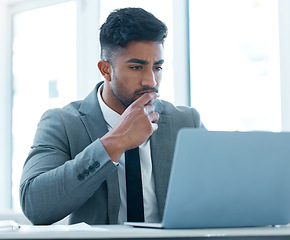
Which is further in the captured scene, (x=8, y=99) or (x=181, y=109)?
(x=8, y=99)

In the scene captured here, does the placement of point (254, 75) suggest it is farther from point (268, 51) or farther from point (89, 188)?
point (89, 188)

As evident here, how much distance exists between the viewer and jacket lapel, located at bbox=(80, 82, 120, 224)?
5.28 ft

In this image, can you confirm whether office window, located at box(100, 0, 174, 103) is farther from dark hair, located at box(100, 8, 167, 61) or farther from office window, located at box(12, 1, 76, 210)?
dark hair, located at box(100, 8, 167, 61)

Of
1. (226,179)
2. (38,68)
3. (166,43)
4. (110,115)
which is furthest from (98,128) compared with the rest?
(38,68)

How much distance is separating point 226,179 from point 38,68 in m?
2.87

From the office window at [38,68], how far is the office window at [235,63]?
3.31ft

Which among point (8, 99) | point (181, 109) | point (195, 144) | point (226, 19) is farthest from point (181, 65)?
point (195, 144)

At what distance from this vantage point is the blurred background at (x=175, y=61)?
8.55 feet

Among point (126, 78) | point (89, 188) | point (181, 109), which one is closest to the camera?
point (89, 188)

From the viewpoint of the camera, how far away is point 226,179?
0.93 m

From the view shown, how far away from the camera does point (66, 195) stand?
4.58ft

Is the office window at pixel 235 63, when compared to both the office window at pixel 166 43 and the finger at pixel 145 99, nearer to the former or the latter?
the office window at pixel 166 43

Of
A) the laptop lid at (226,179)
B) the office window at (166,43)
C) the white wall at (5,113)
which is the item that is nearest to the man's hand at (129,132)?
the laptop lid at (226,179)

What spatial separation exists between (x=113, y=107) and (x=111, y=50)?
0.24 metres
